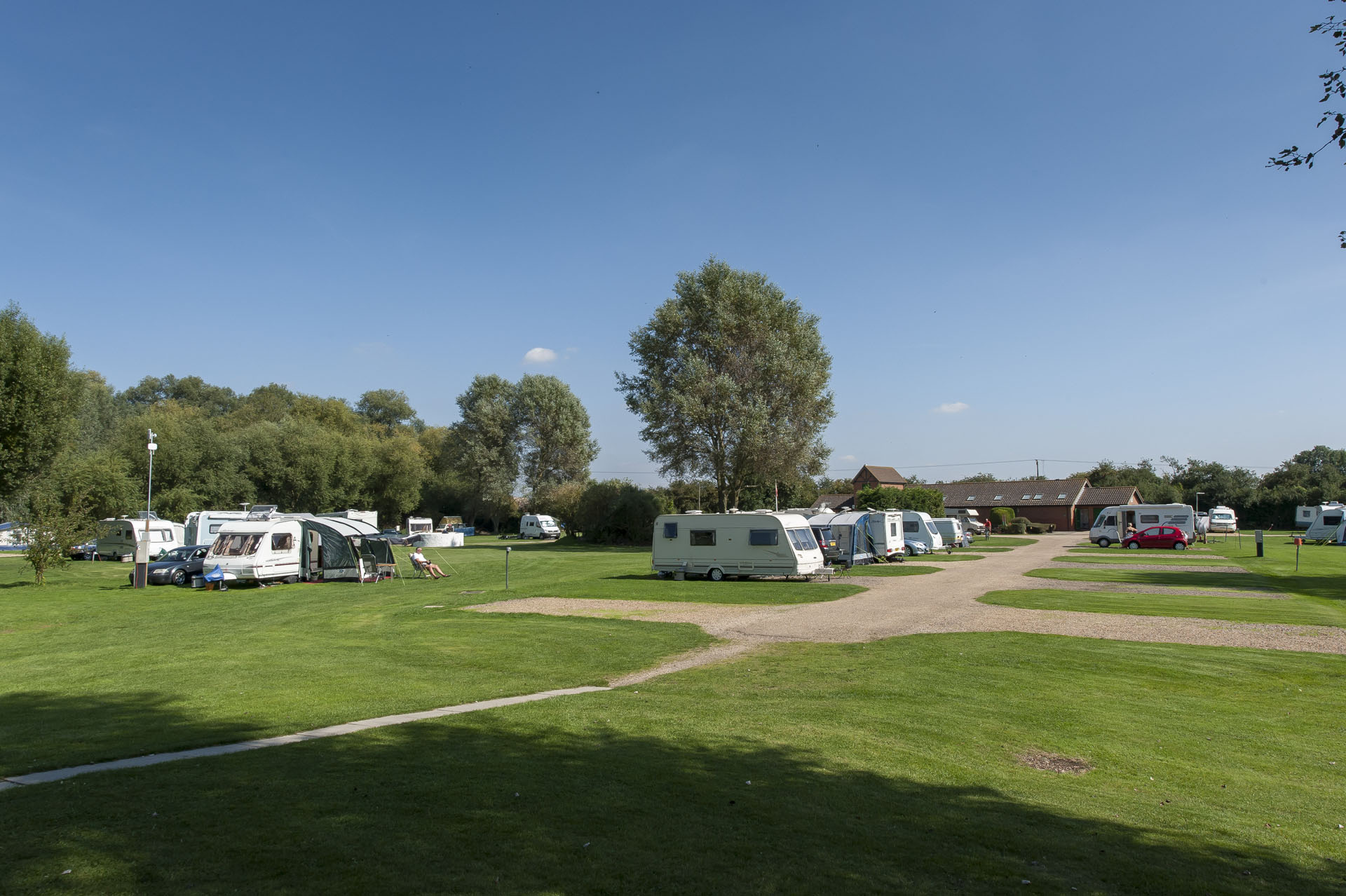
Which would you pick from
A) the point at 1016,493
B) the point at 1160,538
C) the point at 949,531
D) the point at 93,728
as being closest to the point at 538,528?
the point at 949,531

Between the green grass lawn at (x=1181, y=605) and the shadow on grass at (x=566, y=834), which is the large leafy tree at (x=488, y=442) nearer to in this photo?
the green grass lawn at (x=1181, y=605)

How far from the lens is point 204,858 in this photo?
178 inches

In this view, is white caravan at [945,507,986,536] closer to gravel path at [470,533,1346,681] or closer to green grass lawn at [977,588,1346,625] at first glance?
green grass lawn at [977,588,1346,625]

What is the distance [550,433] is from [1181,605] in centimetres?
5804

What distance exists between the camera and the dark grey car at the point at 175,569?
2691 centimetres

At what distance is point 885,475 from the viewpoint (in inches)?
3593

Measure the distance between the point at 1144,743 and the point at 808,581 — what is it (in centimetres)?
1768

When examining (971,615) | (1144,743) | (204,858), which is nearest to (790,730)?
(1144,743)

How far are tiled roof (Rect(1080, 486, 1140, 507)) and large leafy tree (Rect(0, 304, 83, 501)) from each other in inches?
3006

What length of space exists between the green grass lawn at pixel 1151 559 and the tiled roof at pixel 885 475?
49.0 m

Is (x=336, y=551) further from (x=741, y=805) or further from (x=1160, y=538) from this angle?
(x=1160, y=538)

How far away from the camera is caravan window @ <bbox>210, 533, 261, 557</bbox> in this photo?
26.1m

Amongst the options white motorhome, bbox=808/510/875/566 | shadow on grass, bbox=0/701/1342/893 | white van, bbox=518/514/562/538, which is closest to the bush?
white van, bbox=518/514/562/538

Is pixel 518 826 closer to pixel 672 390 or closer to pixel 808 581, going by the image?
pixel 808 581
